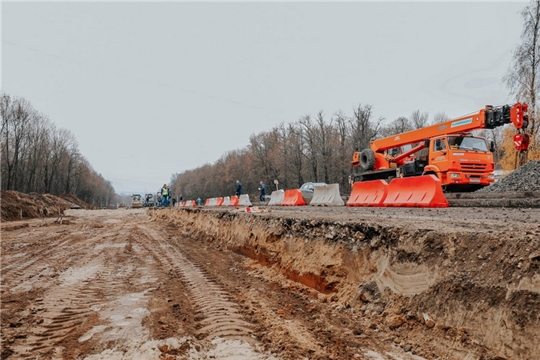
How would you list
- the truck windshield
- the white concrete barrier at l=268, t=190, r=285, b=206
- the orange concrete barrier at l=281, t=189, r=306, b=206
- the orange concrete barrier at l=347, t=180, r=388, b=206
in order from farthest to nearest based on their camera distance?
the white concrete barrier at l=268, t=190, r=285, b=206
the orange concrete barrier at l=281, t=189, r=306, b=206
the truck windshield
the orange concrete barrier at l=347, t=180, r=388, b=206

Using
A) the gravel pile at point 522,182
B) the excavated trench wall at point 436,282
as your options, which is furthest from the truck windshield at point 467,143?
the excavated trench wall at point 436,282

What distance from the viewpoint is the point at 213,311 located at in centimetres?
367

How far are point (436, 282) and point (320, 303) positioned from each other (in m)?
1.52

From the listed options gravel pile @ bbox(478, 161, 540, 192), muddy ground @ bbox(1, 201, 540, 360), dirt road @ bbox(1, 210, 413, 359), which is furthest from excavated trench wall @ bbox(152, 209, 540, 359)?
gravel pile @ bbox(478, 161, 540, 192)

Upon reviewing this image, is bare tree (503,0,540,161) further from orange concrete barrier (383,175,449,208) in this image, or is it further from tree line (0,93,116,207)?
tree line (0,93,116,207)

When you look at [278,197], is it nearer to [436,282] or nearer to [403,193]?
[403,193]

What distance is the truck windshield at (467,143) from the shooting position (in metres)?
11.7

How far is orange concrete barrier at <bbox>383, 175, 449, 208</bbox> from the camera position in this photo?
29.3 feet

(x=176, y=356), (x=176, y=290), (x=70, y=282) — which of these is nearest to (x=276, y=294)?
(x=176, y=290)

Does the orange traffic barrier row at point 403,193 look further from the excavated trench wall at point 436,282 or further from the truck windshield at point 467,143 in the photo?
the excavated trench wall at point 436,282

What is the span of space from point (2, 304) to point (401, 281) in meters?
4.96

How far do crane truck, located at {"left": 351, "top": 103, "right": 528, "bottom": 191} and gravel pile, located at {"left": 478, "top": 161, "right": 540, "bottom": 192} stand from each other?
531 mm

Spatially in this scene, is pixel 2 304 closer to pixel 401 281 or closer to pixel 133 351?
pixel 133 351

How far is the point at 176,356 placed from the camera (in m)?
2.62
